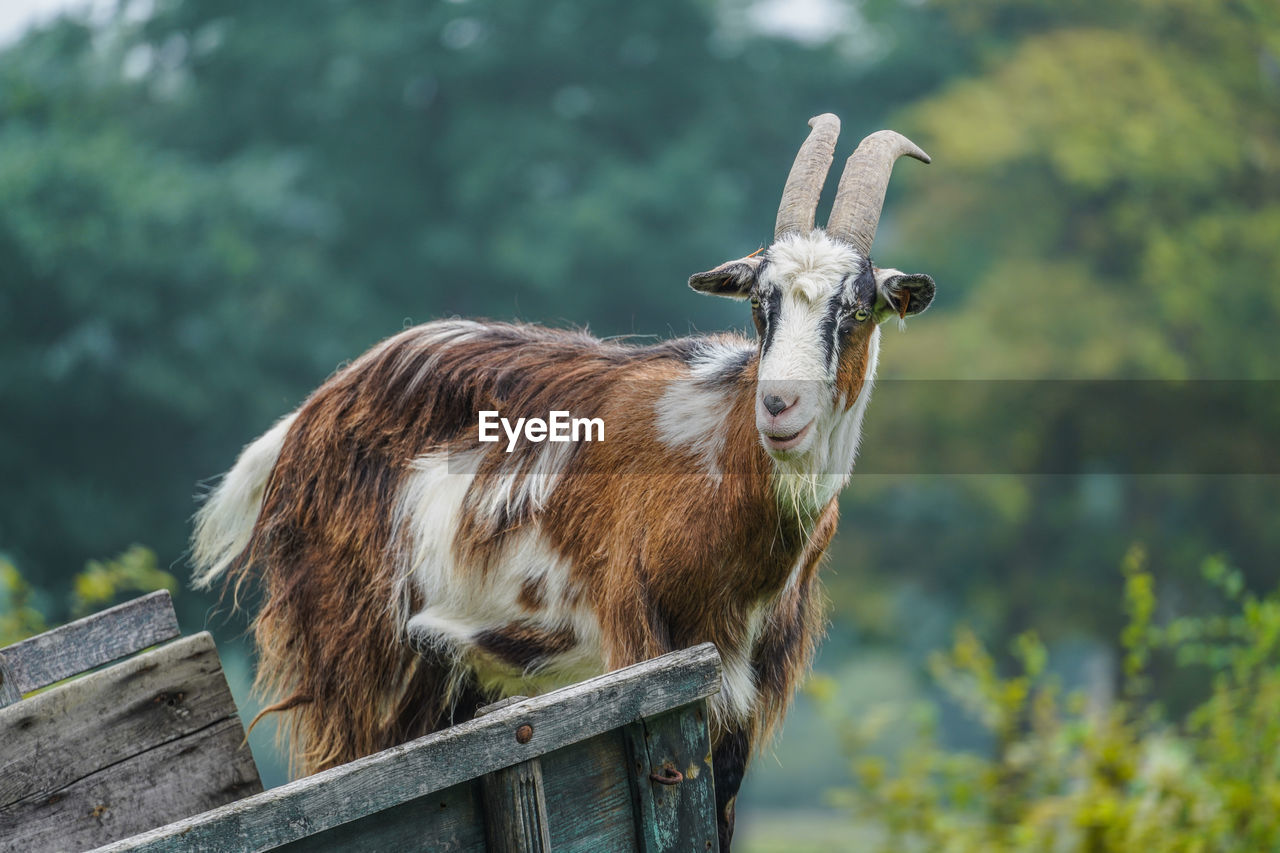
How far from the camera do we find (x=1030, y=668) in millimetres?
5180

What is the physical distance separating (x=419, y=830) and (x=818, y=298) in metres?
1.66

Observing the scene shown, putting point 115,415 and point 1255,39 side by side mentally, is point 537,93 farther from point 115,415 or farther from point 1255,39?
point 1255,39

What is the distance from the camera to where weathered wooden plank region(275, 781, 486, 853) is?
1.92m

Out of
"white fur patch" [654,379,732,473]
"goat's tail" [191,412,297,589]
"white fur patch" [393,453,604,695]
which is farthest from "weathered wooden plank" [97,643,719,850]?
"goat's tail" [191,412,297,589]

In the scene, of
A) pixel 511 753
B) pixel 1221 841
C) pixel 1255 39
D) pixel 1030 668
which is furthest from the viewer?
pixel 1255 39

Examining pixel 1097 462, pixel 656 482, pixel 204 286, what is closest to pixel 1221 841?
pixel 656 482

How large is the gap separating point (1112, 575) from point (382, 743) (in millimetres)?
13628

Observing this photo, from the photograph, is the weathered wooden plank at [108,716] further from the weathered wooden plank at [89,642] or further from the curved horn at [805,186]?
the curved horn at [805,186]

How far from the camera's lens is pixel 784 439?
9.80ft

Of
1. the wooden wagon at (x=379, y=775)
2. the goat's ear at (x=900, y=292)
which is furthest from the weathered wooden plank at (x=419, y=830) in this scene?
the goat's ear at (x=900, y=292)

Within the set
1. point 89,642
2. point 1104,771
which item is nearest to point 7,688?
point 89,642

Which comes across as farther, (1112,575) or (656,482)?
(1112,575)

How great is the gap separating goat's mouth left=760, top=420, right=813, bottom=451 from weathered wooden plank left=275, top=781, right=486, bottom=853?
124 centimetres

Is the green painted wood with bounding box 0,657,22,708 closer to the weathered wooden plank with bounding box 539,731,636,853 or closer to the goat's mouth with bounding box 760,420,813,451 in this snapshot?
the weathered wooden plank with bounding box 539,731,636,853
